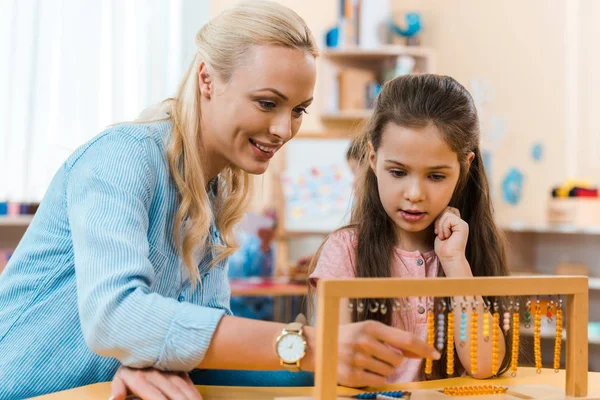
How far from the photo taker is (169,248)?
144cm

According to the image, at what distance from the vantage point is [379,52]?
179 inches

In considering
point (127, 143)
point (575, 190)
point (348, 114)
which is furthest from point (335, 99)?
point (127, 143)

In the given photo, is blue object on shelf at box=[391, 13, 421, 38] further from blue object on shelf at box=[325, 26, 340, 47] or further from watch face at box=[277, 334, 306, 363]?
watch face at box=[277, 334, 306, 363]

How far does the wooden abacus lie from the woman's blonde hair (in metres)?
0.50

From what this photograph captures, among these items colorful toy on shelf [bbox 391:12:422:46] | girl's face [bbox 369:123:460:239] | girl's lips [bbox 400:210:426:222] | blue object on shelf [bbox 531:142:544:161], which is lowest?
girl's lips [bbox 400:210:426:222]

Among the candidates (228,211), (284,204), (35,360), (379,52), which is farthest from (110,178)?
(379,52)

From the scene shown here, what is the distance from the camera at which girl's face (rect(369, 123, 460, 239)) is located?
5.05 feet

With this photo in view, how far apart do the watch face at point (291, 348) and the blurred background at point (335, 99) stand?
2.68m

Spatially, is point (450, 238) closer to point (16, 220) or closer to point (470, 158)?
point (470, 158)

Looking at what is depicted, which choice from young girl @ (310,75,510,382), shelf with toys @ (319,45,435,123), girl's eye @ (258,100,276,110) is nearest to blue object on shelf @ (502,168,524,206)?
shelf with toys @ (319,45,435,123)

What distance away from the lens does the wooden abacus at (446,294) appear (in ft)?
3.34

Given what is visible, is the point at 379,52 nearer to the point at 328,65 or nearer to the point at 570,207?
the point at 328,65

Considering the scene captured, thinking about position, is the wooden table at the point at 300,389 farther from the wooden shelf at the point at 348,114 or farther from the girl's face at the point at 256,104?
the wooden shelf at the point at 348,114

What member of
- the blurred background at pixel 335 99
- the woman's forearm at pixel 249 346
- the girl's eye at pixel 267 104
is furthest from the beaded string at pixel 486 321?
the blurred background at pixel 335 99
